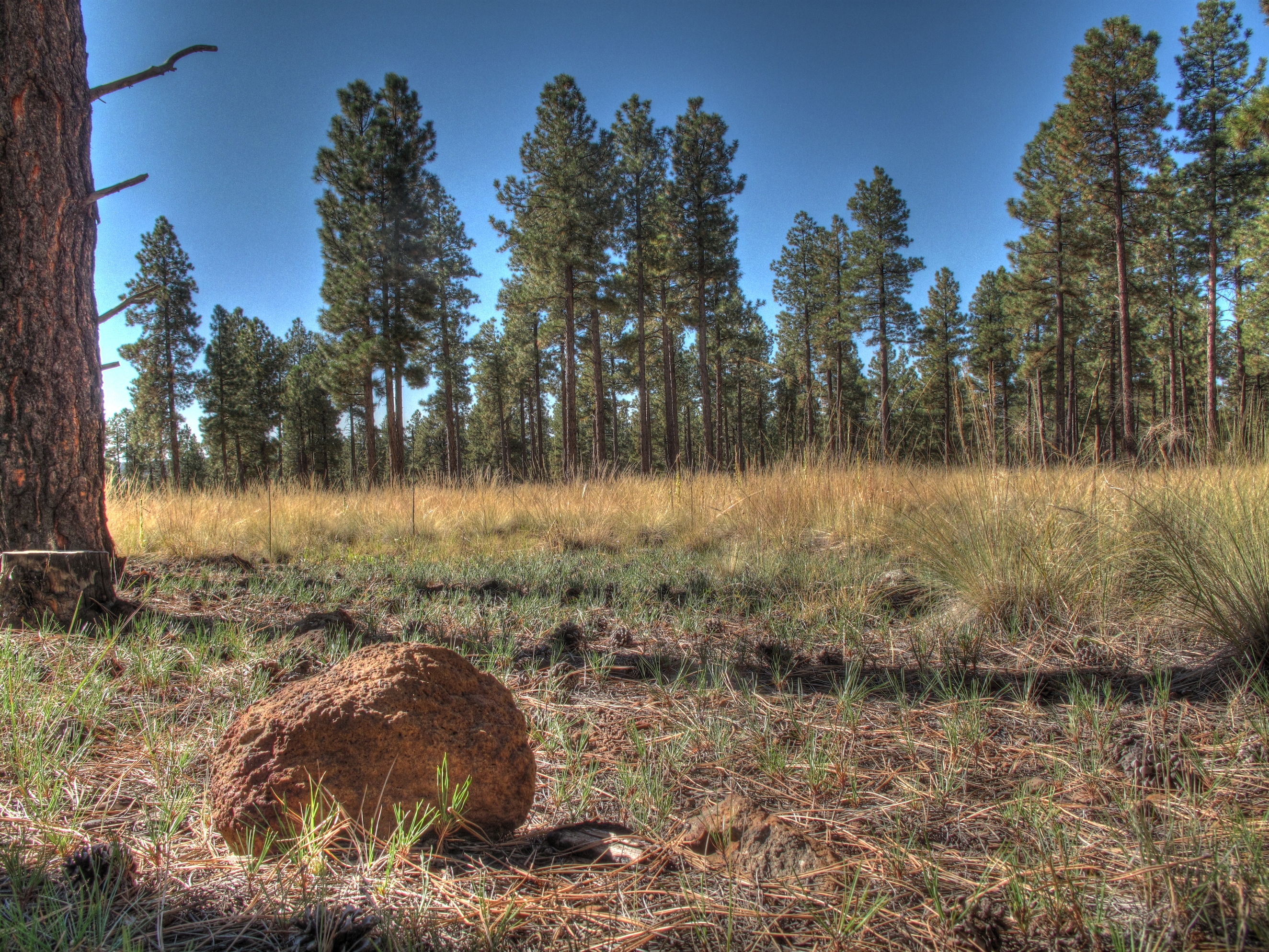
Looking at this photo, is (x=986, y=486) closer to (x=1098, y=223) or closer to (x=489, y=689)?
(x=489, y=689)

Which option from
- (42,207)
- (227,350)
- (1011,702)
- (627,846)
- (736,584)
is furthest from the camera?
(227,350)

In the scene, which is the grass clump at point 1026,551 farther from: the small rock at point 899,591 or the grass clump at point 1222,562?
the grass clump at point 1222,562

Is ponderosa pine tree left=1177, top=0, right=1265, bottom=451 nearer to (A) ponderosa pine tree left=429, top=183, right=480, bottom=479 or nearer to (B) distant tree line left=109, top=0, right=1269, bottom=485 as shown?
(B) distant tree line left=109, top=0, right=1269, bottom=485

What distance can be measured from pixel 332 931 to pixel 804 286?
3079cm

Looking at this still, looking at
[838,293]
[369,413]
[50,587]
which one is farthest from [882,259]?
[50,587]

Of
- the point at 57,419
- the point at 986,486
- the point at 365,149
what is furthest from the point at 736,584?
the point at 365,149

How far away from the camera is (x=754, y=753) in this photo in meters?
1.74

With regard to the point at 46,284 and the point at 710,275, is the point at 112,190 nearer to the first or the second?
the point at 46,284

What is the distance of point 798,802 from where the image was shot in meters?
1.48

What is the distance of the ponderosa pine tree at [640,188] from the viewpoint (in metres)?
18.8

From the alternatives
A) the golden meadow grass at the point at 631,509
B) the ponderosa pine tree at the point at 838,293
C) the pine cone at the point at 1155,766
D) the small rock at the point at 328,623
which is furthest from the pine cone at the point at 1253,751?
the ponderosa pine tree at the point at 838,293

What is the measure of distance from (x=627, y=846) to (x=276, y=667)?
5.41 feet

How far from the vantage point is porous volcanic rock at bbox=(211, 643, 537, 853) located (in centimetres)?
122

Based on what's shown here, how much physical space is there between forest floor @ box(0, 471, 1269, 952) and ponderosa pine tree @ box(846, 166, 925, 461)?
75.4 ft
